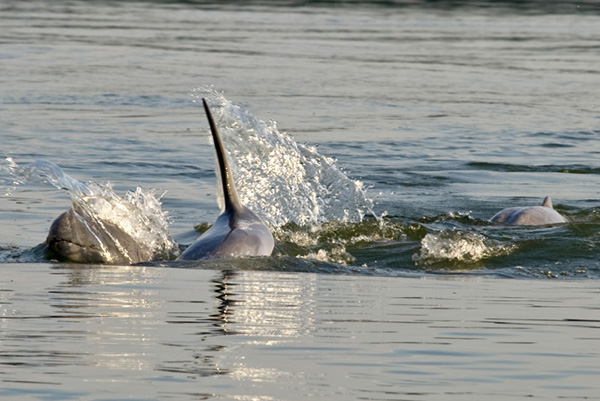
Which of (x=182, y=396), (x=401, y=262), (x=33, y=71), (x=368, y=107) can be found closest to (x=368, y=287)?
(x=401, y=262)

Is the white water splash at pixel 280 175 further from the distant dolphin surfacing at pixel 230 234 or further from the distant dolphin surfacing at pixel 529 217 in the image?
Answer: the distant dolphin surfacing at pixel 230 234

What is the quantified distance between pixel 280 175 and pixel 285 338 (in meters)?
7.65

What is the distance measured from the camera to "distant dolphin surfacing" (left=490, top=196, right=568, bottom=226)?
12.4 m

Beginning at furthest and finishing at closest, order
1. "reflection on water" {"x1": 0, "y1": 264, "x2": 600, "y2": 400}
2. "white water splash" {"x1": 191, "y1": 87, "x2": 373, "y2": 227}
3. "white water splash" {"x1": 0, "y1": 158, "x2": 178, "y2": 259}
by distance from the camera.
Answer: "white water splash" {"x1": 191, "y1": 87, "x2": 373, "y2": 227} < "white water splash" {"x1": 0, "y1": 158, "x2": 178, "y2": 259} < "reflection on water" {"x1": 0, "y1": 264, "x2": 600, "y2": 400}

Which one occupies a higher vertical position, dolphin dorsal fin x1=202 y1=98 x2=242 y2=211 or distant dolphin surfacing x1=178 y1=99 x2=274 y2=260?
dolphin dorsal fin x1=202 y1=98 x2=242 y2=211

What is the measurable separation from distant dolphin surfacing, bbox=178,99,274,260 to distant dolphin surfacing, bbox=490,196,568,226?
124 inches

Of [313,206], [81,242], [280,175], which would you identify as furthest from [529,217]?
[81,242]

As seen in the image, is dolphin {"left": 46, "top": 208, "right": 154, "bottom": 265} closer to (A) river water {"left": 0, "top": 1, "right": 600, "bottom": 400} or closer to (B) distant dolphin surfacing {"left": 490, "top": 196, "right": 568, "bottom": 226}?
(A) river water {"left": 0, "top": 1, "right": 600, "bottom": 400}

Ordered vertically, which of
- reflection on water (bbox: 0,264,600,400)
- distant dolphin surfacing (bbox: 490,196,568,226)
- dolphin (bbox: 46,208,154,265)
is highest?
reflection on water (bbox: 0,264,600,400)

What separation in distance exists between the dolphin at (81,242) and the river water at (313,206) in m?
0.26

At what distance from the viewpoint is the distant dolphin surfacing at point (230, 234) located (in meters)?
9.81

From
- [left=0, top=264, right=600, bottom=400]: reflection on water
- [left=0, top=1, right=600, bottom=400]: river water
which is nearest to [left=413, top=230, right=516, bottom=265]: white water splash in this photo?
[left=0, top=1, right=600, bottom=400]: river water

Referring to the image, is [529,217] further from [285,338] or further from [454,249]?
[285,338]

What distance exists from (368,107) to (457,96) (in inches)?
95.6
